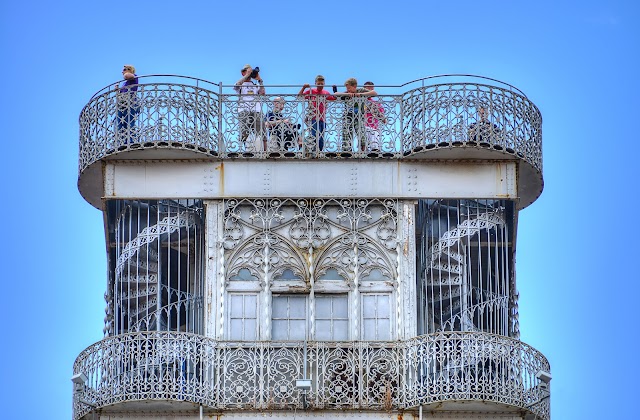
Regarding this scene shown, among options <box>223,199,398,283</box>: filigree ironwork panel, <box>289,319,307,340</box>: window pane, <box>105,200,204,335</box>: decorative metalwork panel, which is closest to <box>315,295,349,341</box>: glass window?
<box>289,319,307,340</box>: window pane

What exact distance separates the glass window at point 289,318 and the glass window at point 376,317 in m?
0.97

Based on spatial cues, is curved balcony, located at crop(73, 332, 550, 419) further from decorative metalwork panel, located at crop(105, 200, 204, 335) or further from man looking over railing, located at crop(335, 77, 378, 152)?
man looking over railing, located at crop(335, 77, 378, 152)

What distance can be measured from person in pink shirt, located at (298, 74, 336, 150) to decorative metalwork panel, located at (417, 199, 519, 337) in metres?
2.07

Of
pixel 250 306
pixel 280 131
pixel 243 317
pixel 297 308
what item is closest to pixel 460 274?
pixel 297 308

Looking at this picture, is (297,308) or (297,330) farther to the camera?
(297,308)

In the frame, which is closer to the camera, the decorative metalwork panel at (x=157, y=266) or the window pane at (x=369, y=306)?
the window pane at (x=369, y=306)

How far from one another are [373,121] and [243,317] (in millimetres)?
3947

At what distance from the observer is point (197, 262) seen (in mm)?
41469

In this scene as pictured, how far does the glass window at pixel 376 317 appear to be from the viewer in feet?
133

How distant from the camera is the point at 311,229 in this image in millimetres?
41062

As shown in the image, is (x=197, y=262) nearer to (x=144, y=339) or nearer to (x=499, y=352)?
(x=144, y=339)

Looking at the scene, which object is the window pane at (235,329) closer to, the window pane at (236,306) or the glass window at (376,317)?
the window pane at (236,306)

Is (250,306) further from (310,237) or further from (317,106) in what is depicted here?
(317,106)

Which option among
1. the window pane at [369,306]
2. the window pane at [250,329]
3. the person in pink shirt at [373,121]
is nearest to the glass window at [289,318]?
the window pane at [250,329]
